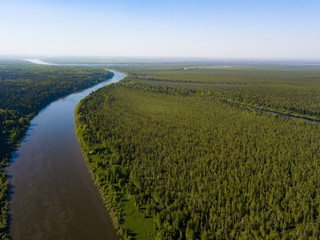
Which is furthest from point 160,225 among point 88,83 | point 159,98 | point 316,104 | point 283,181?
point 88,83

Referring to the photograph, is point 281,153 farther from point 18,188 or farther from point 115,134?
Result: point 18,188

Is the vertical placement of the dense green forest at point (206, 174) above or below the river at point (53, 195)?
above

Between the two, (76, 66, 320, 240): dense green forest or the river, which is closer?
(76, 66, 320, 240): dense green forest

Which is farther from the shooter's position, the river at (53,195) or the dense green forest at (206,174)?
the river at (53,195)

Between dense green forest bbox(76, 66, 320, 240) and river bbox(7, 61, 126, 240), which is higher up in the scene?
dense green forest bbox(76, 66, 320, 240)
